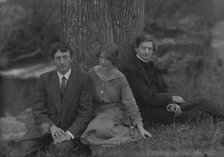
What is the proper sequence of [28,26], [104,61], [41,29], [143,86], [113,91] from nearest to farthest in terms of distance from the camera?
[104,61] < [113,91] < [143,86] < [28,26] < [41,29]

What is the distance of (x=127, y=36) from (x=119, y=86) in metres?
1.20

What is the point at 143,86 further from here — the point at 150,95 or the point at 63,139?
the point at 63,139

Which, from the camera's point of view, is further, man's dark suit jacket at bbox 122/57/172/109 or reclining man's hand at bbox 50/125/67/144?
man's dark suit jacket at bbox 122/57/172/109

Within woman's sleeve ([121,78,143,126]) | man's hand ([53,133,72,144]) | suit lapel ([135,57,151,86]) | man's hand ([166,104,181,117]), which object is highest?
suit lapel ([135,57,151,86])

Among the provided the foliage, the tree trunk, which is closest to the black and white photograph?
the tree trunk

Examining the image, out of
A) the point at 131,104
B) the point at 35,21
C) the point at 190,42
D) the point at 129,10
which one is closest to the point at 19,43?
the point at 35,21

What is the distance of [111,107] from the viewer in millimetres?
5887

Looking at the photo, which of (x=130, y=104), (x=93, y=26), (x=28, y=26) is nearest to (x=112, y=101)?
(x=130, y=104)

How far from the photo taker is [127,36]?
22.5 ft

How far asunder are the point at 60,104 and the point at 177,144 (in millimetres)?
1293

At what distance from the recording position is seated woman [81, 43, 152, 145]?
18.3 feet

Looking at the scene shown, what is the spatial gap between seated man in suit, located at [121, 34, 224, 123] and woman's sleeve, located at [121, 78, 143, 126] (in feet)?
1.06

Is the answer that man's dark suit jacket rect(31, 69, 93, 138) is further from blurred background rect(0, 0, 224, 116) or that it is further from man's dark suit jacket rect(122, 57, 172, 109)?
blurred background rect(0, 0, 224, 116)

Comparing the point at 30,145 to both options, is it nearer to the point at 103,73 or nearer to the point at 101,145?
the point at 101,145
